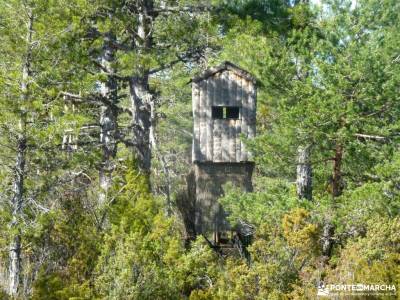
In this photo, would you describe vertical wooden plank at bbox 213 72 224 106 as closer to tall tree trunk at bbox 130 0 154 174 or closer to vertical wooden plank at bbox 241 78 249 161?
vertical wooden plank at bbox 241 78 249 161

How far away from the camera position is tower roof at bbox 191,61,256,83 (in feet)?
42.7

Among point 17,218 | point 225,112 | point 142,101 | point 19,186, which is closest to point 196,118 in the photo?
point 225,112

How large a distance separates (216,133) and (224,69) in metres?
1.47

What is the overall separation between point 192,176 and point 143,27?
3.76 m

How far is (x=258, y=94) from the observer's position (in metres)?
13.2

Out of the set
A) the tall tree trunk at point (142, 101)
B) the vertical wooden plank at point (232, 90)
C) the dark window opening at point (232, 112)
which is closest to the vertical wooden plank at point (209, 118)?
the vertical wooden plank at point (232, 90)

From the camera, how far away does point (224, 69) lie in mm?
13141

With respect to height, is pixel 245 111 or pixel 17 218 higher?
pixel 245 111

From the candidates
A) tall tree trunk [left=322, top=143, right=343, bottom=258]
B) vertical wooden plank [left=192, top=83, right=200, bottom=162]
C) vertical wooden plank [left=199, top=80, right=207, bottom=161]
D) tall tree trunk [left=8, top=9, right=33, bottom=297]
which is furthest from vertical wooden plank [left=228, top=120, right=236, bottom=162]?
tall tree trunk [left=8, top=9, right=33, bottom=297]

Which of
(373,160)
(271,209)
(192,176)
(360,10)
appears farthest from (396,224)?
(192,176)

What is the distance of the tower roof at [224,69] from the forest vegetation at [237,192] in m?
0.79

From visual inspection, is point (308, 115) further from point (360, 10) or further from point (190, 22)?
point (190, 22)

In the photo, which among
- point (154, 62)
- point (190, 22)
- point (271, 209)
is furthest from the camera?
point (190, 22)

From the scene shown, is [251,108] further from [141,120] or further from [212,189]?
[141,120]
